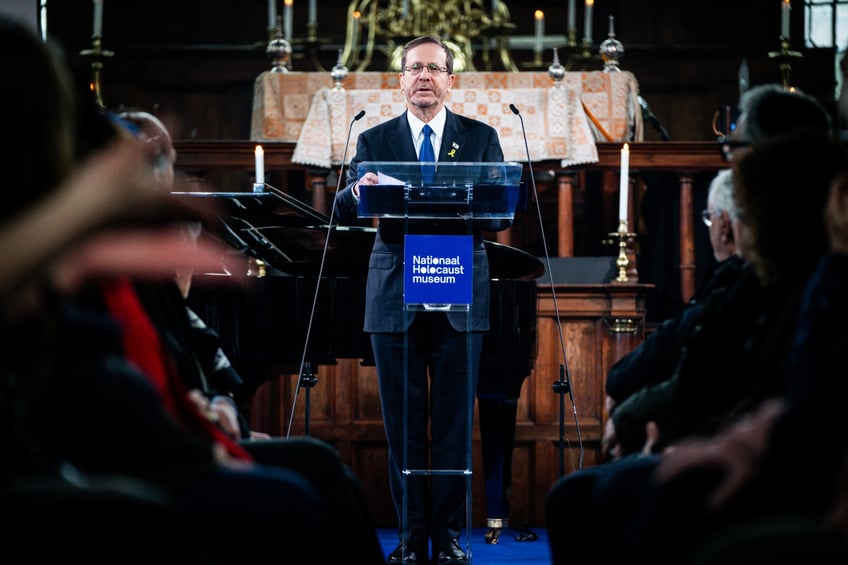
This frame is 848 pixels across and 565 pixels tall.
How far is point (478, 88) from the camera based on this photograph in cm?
643

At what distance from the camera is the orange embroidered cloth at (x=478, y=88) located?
6434mm

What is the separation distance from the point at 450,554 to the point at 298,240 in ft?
4.81

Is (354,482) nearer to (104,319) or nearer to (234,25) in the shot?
(104,319)

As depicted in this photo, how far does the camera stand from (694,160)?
244 inches

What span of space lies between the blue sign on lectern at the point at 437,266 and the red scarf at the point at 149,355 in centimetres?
163

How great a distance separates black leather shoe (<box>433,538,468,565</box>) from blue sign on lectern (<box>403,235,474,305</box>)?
0.78 metres

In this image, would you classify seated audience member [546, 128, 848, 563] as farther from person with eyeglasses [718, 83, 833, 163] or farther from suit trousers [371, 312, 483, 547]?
suit trousers [371, 312, 483, 547]

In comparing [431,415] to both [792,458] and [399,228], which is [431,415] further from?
[792,458]

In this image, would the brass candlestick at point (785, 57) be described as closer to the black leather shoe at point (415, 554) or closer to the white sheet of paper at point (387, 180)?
the white sheet of paper at point (387, 180)

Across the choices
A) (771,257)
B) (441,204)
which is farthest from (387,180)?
(771,257)

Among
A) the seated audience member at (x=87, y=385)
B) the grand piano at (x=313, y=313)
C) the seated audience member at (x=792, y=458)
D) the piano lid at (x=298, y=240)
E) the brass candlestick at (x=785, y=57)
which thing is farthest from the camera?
the brass candlestick at (x=785, y=57)

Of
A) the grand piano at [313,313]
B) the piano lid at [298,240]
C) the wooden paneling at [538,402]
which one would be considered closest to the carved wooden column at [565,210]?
the wooden paneling at [538,402]

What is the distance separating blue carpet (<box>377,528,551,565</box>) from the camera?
13.9 ft

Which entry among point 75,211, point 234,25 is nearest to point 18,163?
point 75,211
